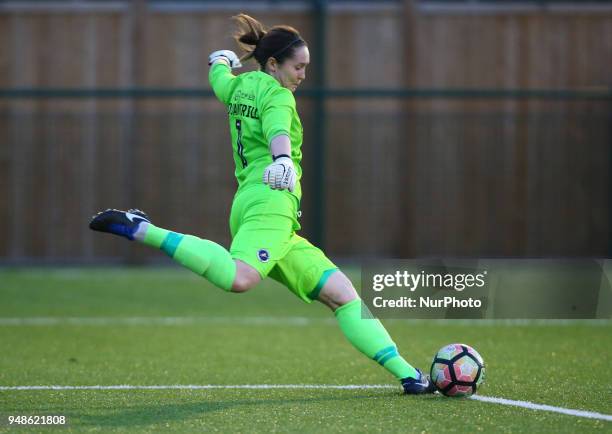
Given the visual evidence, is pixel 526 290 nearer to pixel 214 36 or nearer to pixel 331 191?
pixel 331 191

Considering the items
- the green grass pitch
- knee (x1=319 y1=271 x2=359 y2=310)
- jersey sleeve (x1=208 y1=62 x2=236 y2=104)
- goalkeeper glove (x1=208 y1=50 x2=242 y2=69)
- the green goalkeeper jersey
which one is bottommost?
the green grass pitch

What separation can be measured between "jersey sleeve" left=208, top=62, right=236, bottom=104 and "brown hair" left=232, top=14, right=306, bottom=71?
16cm

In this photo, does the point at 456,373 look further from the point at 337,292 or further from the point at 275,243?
the point at 275,243

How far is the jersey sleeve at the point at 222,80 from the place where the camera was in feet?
Result: 20.9

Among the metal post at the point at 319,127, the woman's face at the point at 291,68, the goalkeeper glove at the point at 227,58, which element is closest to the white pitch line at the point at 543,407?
the woman's face at the point at 291,68

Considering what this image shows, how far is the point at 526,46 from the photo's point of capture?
18609 millimetres

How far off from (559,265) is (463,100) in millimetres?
3219

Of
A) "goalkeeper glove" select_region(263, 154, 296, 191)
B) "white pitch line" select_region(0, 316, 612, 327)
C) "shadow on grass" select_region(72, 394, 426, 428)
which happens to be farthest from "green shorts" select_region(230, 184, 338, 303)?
"white pitch line" select_region(0, 316, 612, 327)

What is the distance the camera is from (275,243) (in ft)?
19.0

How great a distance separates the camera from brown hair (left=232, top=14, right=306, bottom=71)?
19.9 ft

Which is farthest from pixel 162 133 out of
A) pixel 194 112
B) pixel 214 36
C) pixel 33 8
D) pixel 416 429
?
pixel 416 429

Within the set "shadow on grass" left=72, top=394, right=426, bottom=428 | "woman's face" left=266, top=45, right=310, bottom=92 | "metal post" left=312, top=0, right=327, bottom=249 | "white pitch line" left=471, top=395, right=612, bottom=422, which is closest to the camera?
"shadow on grass" left=72, top=394, right=426, bottom=428

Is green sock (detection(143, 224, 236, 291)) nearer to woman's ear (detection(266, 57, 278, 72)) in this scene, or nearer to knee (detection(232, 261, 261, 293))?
knee (detection(232, 261, 261, 293))

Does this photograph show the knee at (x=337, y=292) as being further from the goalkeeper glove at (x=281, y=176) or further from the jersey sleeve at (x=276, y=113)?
the jersey sleeve at (x=276, y=113)
